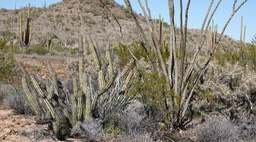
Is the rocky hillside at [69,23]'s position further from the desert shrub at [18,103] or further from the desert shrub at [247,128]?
the desert shrub at [247,128]

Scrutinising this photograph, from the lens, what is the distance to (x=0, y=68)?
37.9 feet

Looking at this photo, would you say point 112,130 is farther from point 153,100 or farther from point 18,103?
point 18,103

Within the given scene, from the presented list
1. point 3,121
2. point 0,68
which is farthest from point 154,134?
point 0,68

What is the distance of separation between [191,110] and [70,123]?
2.44 m

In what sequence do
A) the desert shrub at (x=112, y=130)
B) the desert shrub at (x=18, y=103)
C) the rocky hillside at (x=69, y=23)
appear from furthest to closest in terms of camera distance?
the rocky hillside at (x=69, y=23) → the desert shrub at (x=18, y=103) → the desert shrub at (x=112, y=130)

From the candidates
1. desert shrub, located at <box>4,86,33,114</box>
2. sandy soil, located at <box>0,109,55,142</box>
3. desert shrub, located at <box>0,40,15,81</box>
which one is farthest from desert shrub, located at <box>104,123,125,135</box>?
desert shrub, located at <box>0,40,15,81</box>

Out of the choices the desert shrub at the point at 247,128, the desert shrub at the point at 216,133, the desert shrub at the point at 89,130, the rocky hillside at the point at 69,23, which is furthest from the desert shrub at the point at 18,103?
the rocky hillside at the point at 69,23

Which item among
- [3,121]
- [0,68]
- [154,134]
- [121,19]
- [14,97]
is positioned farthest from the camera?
[121,19]

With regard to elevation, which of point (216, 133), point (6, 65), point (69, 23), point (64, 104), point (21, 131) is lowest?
point (21, 131)

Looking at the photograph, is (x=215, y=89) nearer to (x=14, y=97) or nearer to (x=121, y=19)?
(x=14, y=97)

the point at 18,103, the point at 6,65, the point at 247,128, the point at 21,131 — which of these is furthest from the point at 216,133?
the point at 6,65

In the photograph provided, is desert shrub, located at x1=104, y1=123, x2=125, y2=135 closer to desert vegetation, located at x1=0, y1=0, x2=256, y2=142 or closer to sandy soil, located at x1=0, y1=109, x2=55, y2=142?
desert vegetation, located at x1=0, y1=0, x2=256, y2=142

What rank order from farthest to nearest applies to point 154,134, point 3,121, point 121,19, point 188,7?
1. point 121,19
2. point 3,121
3. point 188,7
4. point 154,134

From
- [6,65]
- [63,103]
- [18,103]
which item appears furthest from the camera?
[6,65]
